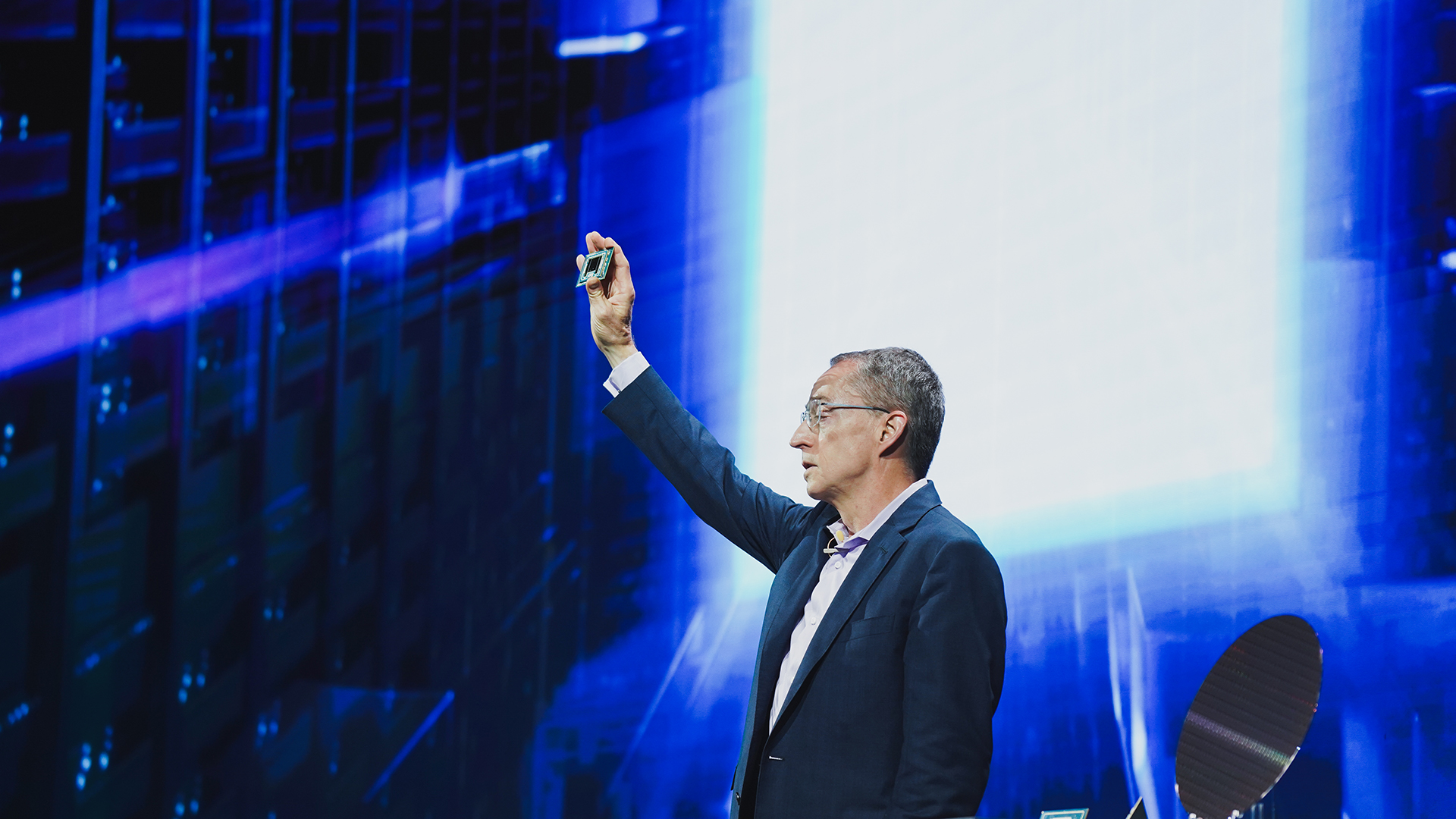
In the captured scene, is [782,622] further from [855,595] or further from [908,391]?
[908,391]

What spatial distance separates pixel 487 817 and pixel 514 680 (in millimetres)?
350

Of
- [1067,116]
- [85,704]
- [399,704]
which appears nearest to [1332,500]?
[1067,116]

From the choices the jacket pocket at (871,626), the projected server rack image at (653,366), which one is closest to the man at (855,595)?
the jacket pocket at (871,626)

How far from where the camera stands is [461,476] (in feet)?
10.3

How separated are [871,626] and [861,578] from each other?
0.07 meters

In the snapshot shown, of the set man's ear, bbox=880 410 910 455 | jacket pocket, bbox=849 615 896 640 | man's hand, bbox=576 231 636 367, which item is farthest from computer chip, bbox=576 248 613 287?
jacket pocket, bbox=849 615 896 640

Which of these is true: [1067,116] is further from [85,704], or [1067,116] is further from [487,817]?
[85,704]

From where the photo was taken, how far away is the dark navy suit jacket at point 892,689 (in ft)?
4.47

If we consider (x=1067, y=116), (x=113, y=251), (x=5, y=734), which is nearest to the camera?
(x=5, y=734)

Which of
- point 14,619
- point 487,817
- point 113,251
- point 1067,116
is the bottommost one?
point 487,817

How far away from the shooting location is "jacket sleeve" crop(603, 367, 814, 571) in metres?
1.65

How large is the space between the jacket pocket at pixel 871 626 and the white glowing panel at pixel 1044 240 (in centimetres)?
163

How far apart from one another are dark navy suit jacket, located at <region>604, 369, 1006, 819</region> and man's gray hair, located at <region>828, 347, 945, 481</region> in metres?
0.08

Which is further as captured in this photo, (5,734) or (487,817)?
(487,817)
